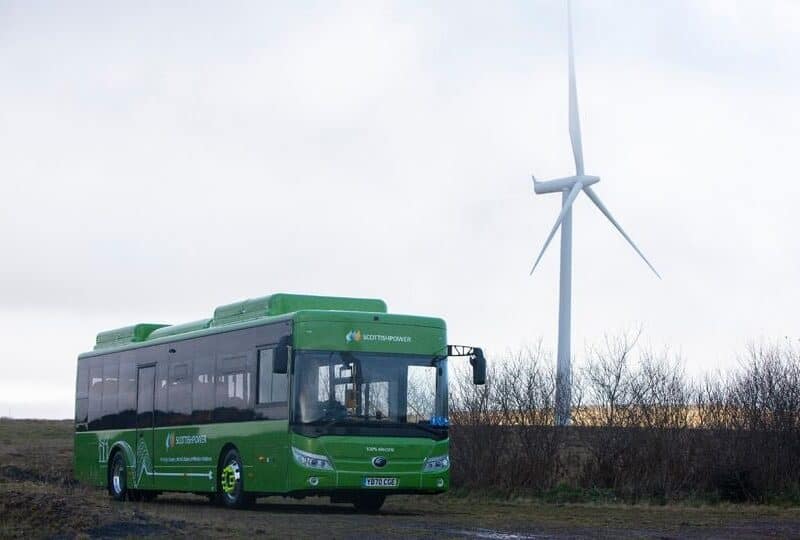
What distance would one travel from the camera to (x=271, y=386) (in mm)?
22656

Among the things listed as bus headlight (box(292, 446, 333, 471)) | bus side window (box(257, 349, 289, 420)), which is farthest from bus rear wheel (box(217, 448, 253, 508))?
bus headlight (box(292, 446, 333, 471))

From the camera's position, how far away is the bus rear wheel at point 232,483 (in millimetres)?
23562

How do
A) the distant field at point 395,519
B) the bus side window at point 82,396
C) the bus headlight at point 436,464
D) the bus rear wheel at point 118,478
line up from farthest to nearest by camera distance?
the bus side window at point 82,396
the bus rear wheel at point 118,478
the bus headlight at point 436,464
the distant field at point 395,519

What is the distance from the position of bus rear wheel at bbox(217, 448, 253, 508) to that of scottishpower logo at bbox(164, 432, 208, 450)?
80cm

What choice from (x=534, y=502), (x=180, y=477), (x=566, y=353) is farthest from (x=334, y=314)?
(x=566, y=353)

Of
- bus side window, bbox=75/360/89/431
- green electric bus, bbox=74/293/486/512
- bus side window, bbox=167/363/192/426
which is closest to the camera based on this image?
green electric bus, bbox=74/293/486/512

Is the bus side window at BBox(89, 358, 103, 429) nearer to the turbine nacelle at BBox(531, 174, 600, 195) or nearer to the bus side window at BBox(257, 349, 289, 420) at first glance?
the bus side window at BBox(257, 349, 289, 420)

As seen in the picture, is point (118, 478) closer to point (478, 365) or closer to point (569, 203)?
point (478, 365)

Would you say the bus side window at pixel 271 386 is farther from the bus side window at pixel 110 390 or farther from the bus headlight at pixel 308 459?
the bus side window at pixel 110 390

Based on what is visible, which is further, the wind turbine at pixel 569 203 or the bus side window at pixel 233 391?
the wind turbine at pixel 569 203

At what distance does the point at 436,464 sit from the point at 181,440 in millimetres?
5260

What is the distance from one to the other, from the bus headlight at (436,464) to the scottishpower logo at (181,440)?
418 cm

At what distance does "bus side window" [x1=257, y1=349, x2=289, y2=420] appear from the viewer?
22.2 m

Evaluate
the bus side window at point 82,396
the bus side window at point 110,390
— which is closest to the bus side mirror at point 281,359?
the bus side window at point 110,390
